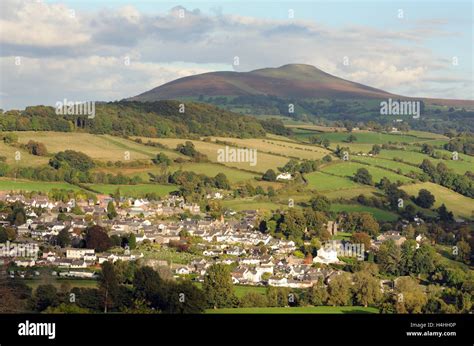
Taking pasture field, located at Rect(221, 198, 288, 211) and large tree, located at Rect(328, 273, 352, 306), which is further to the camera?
pasture field, located at Rect(221, 198, 288, 211)

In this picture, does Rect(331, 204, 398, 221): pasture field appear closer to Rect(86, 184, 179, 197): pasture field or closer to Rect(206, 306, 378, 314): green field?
Rect(86, 184, 179, 197): pasture field

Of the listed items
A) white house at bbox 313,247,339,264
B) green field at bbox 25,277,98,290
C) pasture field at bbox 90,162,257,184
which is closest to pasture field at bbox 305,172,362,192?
pasture field at bbox 90,162,257,184

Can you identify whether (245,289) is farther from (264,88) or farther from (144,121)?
(264,88)

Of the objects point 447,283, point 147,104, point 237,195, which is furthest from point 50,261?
point 147,104

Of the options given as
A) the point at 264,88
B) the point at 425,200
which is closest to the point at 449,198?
the point at 425,200

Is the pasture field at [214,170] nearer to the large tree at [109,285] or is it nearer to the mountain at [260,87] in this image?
the large tree at [109,285]
